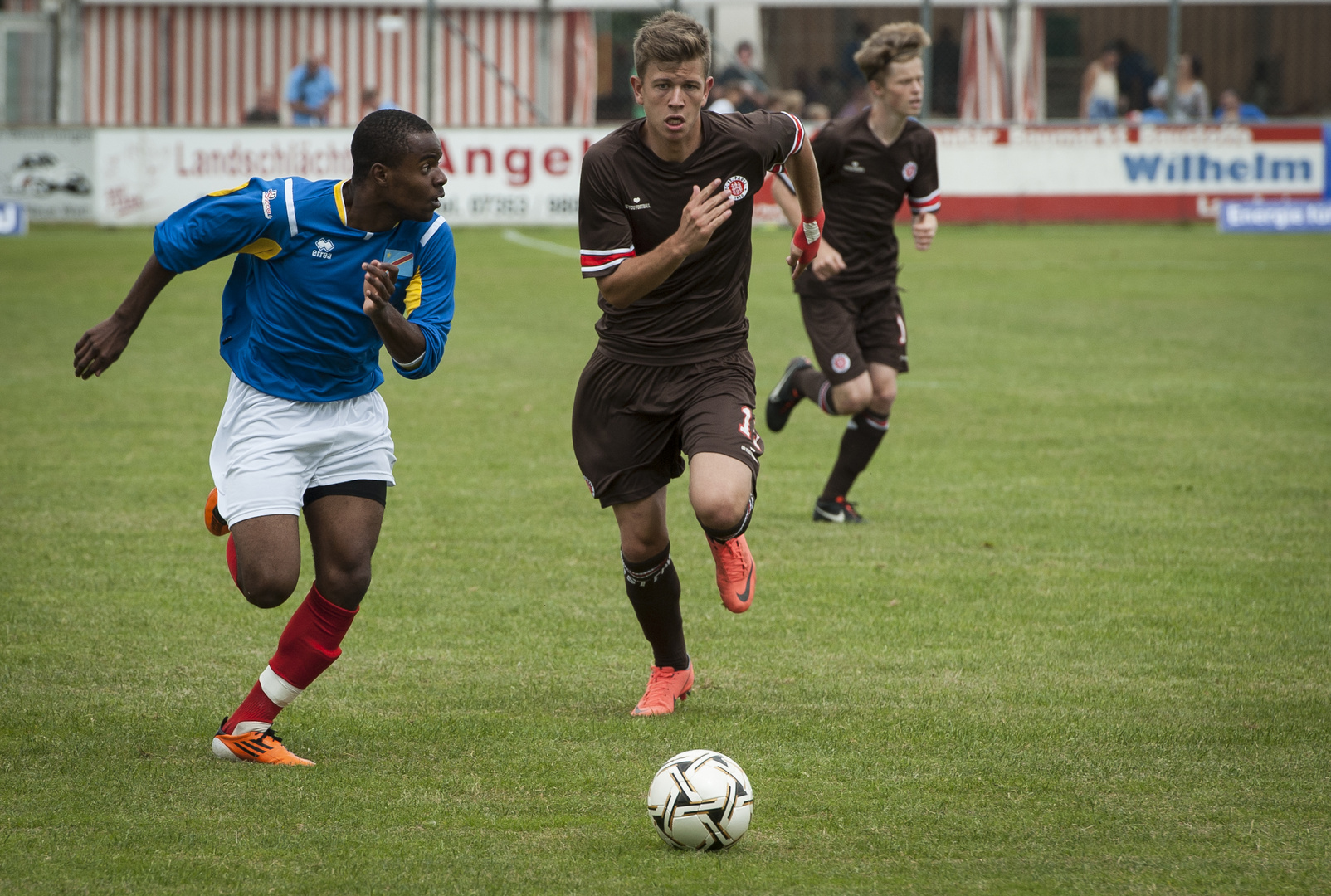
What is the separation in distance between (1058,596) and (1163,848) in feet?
9.18

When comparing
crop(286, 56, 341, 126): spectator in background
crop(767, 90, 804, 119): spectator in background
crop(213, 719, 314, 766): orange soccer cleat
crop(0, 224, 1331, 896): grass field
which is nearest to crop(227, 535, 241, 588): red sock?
crop(213, 719, 314, 766): orange soccer cleat

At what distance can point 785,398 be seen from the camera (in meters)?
9.22

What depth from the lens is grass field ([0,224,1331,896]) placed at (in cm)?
394

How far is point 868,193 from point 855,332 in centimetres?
76

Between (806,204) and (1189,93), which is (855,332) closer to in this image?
(806,204)

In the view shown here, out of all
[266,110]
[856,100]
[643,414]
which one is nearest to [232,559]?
[643,414]

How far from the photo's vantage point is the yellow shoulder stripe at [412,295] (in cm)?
469

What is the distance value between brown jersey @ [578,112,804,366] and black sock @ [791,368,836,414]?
126 inches

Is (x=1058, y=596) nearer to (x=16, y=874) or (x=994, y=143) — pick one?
(x=16, y=874)

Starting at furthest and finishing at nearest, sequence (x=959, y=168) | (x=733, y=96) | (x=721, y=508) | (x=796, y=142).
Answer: (x=959, y=168), (x=733, y=96), (x=796, y=142), (x=721, y=508)

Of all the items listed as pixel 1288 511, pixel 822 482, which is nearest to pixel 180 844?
pixel 822 482

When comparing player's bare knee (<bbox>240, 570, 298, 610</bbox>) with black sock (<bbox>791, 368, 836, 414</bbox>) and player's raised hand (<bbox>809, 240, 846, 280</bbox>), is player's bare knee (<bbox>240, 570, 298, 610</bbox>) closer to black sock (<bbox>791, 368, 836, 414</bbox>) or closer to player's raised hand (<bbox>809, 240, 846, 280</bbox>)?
player's raised hand (<bbox>809, 240, 846, 280</bbox>)

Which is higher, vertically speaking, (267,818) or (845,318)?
(845,318)

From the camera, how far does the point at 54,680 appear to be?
5363mm
